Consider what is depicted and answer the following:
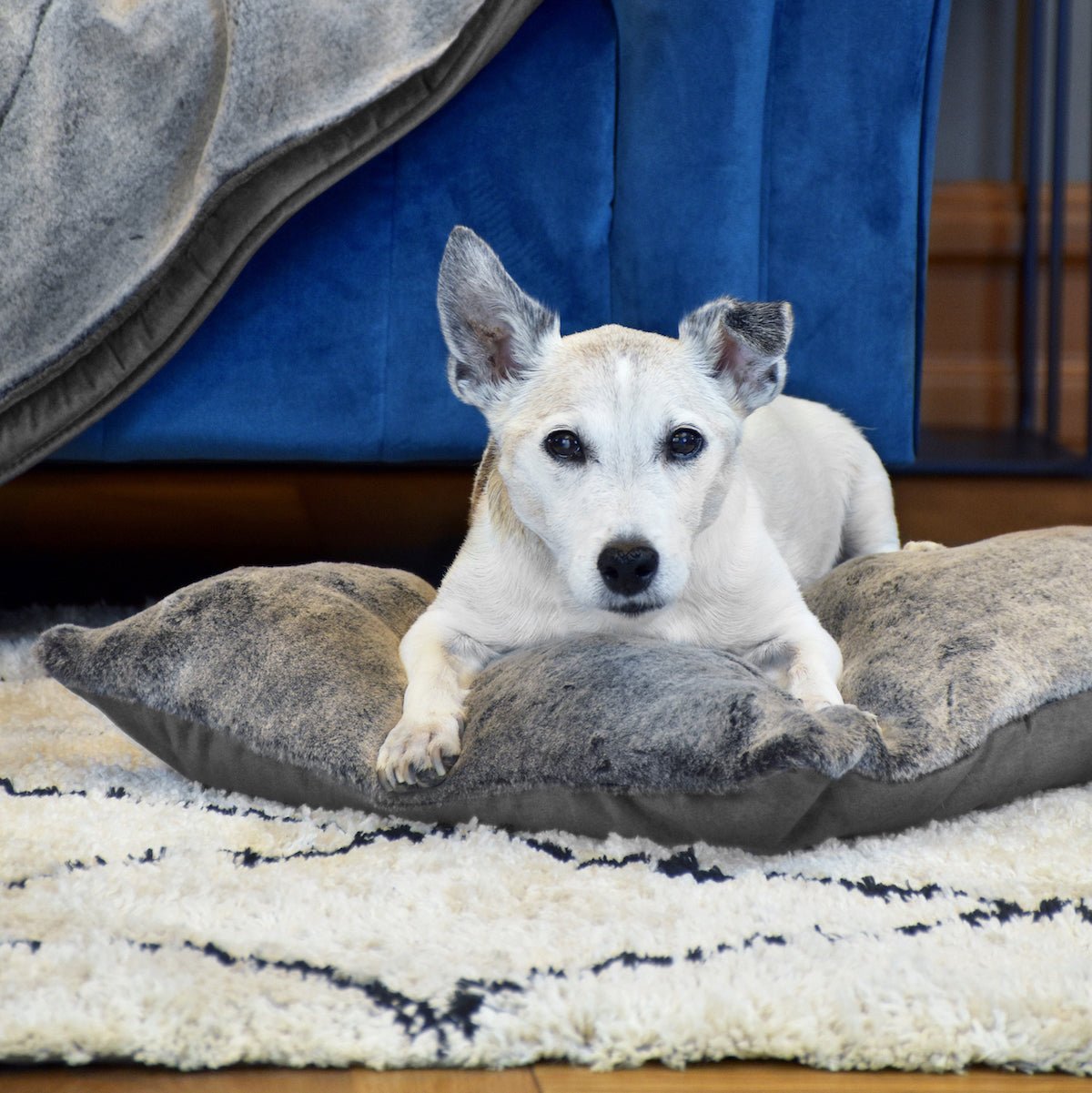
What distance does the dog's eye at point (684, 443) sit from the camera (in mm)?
1418

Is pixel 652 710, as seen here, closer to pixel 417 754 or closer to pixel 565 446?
pixel 417 754

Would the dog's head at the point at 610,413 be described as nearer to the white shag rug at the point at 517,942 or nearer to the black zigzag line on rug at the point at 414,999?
the white shag rug at the point at 517,942

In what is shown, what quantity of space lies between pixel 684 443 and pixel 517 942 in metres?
0.67

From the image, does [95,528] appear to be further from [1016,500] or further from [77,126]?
[1016,500]

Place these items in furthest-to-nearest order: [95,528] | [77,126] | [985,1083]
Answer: [95,528]
[77,126]
[985,1083]

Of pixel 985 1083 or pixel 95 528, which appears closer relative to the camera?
pixel 985 1083

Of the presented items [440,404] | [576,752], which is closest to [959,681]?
[576,752]

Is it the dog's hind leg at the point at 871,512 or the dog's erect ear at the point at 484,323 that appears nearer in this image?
the dog's erect ear at the point at 484,323

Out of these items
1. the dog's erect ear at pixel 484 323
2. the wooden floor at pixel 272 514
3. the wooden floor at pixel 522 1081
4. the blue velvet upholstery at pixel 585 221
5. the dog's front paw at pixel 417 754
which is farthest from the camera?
the wooden floor at pixel 272 514

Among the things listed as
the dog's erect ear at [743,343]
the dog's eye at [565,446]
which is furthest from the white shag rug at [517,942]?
the dog's erect ear at [743,343]

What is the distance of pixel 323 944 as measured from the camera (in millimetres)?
934

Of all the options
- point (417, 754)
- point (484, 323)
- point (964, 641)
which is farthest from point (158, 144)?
point (964, 641)

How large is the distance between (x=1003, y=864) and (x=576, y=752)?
1.32 ft

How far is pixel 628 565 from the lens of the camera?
130 centimetres
